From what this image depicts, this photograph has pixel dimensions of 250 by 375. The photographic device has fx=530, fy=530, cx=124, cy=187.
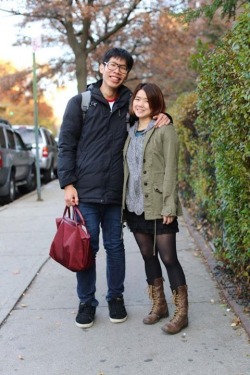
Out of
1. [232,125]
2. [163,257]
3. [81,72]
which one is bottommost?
[163,257]

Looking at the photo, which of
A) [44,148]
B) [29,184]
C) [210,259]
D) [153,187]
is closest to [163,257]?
[153,187]

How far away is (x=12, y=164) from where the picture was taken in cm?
1190

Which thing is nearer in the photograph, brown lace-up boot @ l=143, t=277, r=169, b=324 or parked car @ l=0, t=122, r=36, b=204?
brown lace-up boot @ l=143, t=277, r=169, b=324

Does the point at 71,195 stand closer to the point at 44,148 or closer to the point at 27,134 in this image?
the point at 44,148

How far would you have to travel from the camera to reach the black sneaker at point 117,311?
4137 millimetres

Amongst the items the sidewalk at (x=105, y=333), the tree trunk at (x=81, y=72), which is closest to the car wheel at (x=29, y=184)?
the tree trunk at (x=81, y=72)

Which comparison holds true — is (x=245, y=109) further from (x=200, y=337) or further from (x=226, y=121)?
(x=200, y=337)

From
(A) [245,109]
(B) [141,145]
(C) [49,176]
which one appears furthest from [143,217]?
(C) [49,176]

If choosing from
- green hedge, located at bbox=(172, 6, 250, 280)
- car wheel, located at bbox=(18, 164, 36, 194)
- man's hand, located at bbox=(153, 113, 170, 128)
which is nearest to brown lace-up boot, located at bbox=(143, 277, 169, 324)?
green hedge, located at bbox=(172, 6, 250, 280)

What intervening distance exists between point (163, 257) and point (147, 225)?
26 centimetres

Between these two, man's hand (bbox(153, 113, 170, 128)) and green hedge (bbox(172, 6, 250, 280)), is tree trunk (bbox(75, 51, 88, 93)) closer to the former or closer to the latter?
green hedge (bbox(172, 6, 250, 280))

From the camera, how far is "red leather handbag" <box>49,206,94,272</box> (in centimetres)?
388

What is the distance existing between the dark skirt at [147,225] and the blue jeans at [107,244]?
0.33 feet

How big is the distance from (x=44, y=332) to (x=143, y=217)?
1.15 m
